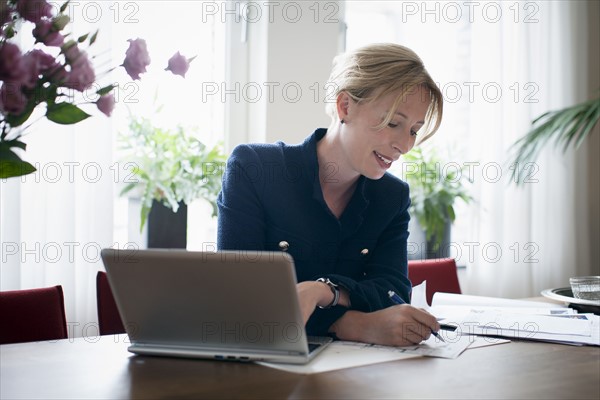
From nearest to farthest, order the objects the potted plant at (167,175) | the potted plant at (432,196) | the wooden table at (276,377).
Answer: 1. the wooden table at (276,377)
2. the potted plant at (167,175)
3. the potted plant at (432,196)

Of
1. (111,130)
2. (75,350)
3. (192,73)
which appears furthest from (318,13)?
(75,350)

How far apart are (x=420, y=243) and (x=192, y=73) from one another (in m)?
1.41

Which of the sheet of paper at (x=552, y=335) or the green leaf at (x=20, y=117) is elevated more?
the green leaf at (x=20, y=117)

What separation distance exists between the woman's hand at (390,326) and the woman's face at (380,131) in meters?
0.41

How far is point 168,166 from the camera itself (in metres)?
2.79

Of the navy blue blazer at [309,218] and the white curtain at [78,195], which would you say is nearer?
the navy blue blazer at [309,218]

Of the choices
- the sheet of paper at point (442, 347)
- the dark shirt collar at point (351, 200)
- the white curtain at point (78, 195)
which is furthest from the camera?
the white curtain at point (78, 195)

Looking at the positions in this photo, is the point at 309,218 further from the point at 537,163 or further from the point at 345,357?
the point at 537,163

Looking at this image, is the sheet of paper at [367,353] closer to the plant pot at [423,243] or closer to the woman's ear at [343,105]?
the woman's ear at [343,105]

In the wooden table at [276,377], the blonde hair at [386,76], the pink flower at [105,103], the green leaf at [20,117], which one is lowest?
the wooden table at [276,377]

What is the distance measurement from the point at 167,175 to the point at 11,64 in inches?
77.5

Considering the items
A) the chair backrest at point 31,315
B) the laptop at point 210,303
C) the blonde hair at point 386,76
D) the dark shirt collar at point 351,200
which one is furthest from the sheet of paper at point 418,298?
the chair backrest at point 31,315

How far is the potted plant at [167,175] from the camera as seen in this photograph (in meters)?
2.75

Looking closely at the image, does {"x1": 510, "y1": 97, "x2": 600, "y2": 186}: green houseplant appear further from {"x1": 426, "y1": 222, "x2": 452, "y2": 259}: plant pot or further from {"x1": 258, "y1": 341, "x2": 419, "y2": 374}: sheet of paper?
{"x1": 258, "y1": 341, "x2": 419, "y2": 374}: sheet of paper
